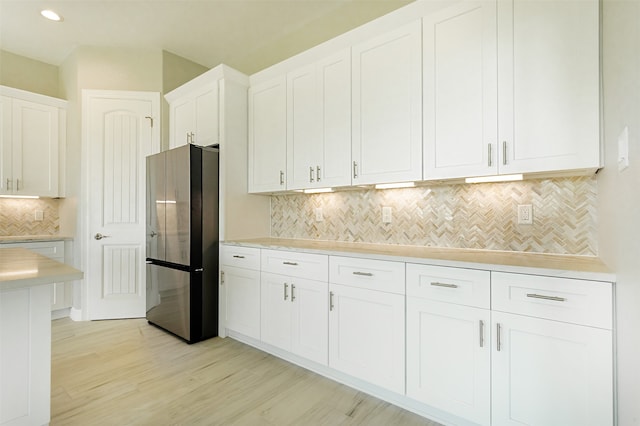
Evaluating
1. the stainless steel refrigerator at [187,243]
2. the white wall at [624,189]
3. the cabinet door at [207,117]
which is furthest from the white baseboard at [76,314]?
the white wall at [624,189]

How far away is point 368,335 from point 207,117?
98.4 inches

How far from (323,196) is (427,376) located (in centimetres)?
173

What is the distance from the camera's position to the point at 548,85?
5.44 feet

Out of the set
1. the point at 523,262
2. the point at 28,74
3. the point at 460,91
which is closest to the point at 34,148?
the point at 28,74

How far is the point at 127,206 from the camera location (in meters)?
3.58

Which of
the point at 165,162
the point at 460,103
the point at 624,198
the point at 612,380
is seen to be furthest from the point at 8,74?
the point at 612,380

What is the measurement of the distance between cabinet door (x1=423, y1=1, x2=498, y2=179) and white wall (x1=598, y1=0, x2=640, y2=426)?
19.8 inches

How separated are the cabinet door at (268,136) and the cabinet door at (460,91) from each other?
4.25 feet

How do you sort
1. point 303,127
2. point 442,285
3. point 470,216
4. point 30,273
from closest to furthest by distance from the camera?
point 30,273 → point 442,285 → point 470,216 → point 303,127

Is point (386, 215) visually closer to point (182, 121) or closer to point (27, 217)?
point (182, 121)

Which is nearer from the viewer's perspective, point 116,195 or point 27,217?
point 116,195

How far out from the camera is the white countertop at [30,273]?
3.89 feet

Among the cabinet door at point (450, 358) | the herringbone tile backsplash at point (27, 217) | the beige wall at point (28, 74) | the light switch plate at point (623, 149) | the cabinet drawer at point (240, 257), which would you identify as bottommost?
the cabinet door at point (450, 358)

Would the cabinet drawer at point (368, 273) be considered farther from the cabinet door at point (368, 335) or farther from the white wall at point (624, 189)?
the white wall at point (624, 189)
